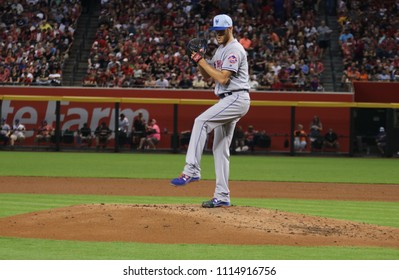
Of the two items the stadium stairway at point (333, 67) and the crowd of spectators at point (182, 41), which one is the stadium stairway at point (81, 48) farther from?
the stadium stairway at point (333, 67)

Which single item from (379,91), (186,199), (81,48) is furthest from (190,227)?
(81,48)

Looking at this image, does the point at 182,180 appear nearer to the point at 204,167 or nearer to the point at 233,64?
the point at 233,64

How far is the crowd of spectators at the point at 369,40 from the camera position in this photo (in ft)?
101

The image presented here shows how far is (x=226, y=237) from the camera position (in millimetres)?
9016

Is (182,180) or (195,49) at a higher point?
(195,49)

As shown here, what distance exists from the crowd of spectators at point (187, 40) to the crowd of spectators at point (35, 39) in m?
1.31

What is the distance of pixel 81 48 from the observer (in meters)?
33.7

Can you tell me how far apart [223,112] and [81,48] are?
80.9ft

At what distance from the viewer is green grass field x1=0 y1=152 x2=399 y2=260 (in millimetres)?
8047

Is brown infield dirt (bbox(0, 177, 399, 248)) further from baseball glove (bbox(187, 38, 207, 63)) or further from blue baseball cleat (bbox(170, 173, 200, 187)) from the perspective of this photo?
baseball glove (bbox(187, 38, 207, 63))

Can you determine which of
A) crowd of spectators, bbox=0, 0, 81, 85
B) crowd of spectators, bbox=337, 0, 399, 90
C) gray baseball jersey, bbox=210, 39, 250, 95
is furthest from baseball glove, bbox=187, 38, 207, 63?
crowd of spectators, bbox=0, 0, 81, 85

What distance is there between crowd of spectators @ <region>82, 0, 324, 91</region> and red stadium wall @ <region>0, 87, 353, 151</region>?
1.37 ft

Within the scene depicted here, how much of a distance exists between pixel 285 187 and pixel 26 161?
983cm

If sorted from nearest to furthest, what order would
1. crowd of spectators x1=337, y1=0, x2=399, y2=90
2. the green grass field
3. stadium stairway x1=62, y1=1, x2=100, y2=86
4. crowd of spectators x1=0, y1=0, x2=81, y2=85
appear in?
the green grass field → crowd of spectators x1=337, y1=0, x2=399, y2=90 → crowd of spectators x1=0, y1=0, x2=81, y2=85 → stadium stairway x1=62, y1=1, x2=100, y2=86
